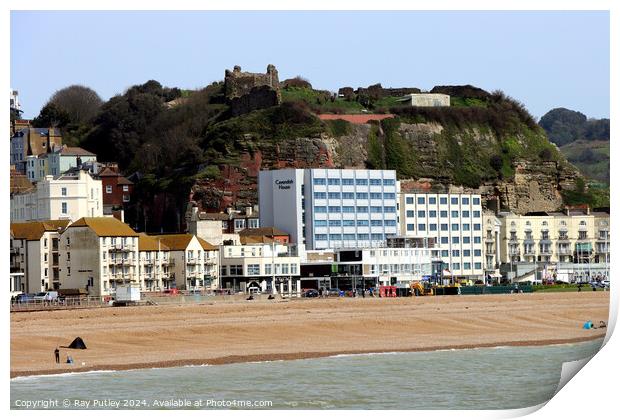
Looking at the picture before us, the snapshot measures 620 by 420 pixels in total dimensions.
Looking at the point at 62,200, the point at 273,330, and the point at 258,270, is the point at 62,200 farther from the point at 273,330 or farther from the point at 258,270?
the point at 273,330

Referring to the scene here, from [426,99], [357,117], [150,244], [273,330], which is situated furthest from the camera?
[426,99]

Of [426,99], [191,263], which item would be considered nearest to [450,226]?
[191,263]

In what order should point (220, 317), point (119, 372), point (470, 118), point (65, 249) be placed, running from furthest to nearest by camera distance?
point (470, 118), point (65, 249), point (220, 317), point (119, 372)

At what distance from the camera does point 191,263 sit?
7244cm

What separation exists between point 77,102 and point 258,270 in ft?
162

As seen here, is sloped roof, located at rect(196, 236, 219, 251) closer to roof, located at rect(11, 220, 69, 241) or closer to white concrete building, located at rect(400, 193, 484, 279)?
roof, located at rect(11, 220, 69, 241)

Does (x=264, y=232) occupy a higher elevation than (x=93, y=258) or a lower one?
higher

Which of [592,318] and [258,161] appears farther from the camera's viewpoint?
[258,161]

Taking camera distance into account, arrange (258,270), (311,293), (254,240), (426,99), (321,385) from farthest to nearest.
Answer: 1. (426,99)
2. (254,240)
3. (258,270)
4. (311,293)
5. (321,385)

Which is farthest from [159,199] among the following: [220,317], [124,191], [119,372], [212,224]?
[119,372]

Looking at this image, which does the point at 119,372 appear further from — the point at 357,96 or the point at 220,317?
the point at 357,96

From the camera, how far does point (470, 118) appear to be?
110438 mm
